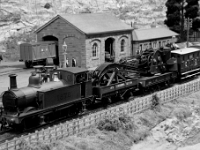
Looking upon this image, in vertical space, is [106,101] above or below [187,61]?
below

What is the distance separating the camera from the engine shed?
1252 inches

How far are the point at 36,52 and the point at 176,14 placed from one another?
24119 mm

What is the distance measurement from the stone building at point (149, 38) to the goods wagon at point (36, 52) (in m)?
8.85

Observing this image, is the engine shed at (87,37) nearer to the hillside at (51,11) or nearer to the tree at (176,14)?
the hillside at (51,11)

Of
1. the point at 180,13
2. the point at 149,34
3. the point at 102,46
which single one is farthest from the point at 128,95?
the point at 180,13

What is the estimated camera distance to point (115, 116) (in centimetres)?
1747

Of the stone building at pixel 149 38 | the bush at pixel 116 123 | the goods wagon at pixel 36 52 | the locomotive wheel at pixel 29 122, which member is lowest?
the bush at pixel 116 123

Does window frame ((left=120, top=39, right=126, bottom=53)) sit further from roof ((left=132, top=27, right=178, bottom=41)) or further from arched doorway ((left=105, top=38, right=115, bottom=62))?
roof ((left=132, top=27, right=178, bottom=41))

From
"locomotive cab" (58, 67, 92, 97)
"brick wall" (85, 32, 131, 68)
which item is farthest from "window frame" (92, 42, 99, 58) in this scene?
"locomotive cab" (58, 67, 92, 97)

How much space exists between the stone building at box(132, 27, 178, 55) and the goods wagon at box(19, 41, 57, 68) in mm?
8853

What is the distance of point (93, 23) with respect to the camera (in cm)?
3356

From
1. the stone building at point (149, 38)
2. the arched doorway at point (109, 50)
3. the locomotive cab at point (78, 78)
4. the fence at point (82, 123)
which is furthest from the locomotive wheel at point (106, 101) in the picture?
the stone building at point (149, 38)

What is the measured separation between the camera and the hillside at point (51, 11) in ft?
149

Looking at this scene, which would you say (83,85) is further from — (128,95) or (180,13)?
(180,13)
